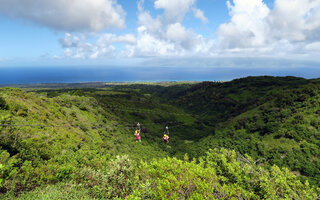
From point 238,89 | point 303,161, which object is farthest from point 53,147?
point 238,89

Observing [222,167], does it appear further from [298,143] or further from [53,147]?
[298,143]

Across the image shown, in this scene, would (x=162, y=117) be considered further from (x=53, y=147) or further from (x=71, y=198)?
(x=71, y=198)

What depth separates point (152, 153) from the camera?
68000 millimetres

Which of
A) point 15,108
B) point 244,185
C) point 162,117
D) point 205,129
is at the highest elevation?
point 15,108

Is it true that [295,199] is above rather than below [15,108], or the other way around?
below

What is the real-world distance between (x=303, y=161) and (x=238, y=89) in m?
152

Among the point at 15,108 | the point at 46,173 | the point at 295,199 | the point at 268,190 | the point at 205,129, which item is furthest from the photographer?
the point at 205,129

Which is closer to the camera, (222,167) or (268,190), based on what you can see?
(268,190)

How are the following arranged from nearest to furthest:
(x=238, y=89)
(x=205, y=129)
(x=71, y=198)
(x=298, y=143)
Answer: (x=71, y=198), (x=298, y=143), (x=205, y=129), (x=238, y=89)

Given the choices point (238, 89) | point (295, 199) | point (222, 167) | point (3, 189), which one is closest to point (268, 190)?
point (295, 199)

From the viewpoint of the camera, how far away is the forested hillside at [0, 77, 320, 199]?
44.9ft

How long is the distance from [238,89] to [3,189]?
212246 millimetres

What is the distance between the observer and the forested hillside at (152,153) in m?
13.7

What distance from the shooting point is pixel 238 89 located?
192000mm
